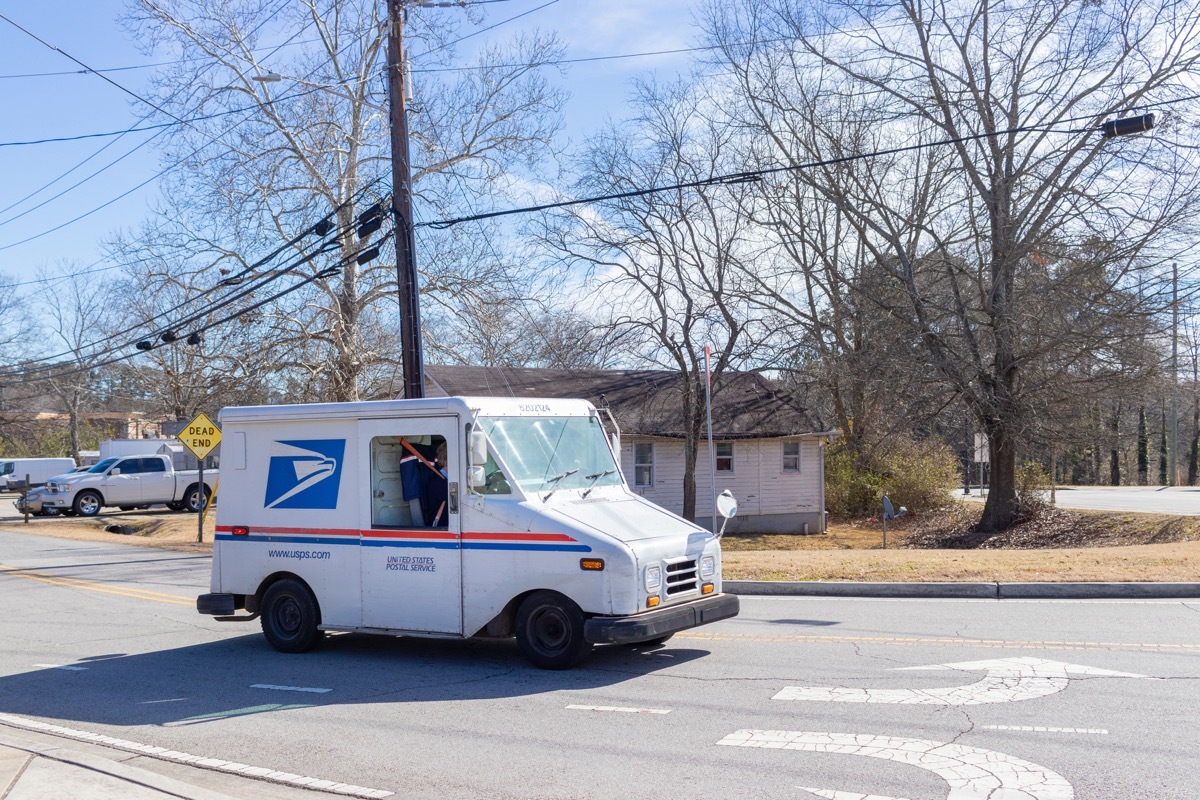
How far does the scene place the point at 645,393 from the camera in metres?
34.8

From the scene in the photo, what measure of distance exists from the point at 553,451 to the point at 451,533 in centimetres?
123

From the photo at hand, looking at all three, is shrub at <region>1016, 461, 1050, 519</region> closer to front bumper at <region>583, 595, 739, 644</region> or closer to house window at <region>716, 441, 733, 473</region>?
house window at <region>716, 441, 733, 473</region>

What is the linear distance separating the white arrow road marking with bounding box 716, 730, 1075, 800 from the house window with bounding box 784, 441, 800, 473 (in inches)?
1156

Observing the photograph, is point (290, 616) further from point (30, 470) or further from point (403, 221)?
point (30, 470)

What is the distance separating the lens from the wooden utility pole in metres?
17.2

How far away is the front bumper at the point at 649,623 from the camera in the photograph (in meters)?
8.47

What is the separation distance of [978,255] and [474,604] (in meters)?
19.5

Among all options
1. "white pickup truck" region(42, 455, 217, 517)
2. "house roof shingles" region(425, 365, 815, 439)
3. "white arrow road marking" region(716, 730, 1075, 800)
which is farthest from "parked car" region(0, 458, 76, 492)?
"white arrow road marking" region(716, 730, 1075, 800)

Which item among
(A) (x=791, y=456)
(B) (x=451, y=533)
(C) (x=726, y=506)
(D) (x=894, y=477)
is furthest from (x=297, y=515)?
(D) (x=894, y=477)

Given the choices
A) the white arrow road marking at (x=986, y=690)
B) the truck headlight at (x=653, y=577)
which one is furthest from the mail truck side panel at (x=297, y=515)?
the white arrow road marking at (x=986, y=690)

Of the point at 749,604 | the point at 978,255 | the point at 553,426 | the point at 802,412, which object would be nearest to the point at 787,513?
the point at 802,412

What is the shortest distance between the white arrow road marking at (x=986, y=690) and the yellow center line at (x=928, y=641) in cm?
90

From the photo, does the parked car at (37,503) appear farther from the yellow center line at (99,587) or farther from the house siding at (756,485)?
the house siding at (756,485)

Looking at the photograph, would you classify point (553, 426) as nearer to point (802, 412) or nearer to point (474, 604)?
point (474, 604)
